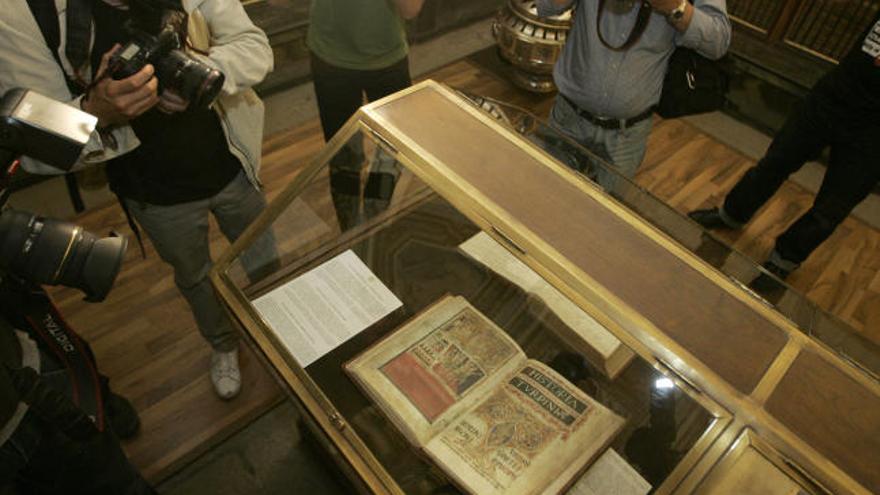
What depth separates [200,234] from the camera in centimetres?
160

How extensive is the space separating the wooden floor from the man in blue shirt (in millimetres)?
1388

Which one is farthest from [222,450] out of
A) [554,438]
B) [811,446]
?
[811,446]

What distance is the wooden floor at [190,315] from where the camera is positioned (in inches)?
78.2

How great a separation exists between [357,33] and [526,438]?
1.46 meters

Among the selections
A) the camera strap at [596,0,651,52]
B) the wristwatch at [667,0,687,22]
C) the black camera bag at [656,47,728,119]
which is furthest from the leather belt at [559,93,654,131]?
the wristwatch at [667,0,687,22]

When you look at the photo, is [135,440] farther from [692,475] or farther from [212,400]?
[692,475]

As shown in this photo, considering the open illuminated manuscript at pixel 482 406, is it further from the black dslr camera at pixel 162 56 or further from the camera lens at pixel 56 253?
the black dslr camera at pixel 162 56

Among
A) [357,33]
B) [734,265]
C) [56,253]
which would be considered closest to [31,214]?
[56,253]

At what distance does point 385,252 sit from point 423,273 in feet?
0.43

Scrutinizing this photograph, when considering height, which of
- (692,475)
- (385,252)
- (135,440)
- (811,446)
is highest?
(811,446)

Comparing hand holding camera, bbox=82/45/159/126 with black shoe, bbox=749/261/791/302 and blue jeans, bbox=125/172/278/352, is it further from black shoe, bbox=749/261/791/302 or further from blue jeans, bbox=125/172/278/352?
black shoe, bbox=749/261/791/302

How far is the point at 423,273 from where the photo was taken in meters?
1.43

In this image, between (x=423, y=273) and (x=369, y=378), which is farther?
(x=423, y=273)

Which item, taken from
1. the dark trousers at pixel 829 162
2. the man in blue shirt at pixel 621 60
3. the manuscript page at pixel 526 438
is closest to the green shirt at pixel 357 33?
the man in blue shirt at pixel 621 60
